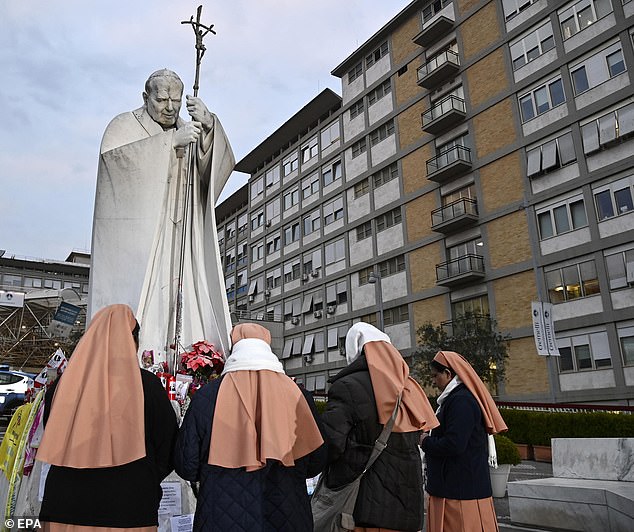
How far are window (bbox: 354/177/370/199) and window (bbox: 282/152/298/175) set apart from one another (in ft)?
25.1

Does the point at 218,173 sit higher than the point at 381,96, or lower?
lower

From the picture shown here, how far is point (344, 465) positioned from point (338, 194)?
29.7 m

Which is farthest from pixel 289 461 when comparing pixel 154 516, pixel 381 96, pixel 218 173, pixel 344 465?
pixel 381 96

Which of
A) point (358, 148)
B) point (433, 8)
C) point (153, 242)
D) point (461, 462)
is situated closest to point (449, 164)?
point (358, 148)

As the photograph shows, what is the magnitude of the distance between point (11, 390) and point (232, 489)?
1445 cm

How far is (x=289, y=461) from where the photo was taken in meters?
2.52

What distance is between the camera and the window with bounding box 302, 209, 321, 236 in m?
33.8

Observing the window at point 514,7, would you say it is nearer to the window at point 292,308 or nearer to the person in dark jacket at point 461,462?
the window at point 292,308

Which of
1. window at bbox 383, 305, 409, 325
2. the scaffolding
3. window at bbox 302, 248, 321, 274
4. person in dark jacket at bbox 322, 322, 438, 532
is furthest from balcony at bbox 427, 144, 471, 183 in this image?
person in dark jacket at bbox 322, 322, 438, 532

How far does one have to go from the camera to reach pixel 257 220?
40.8m

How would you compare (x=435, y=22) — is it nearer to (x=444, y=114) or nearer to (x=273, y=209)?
(x=444, y=114)

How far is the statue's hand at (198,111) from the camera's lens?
16.5 ft

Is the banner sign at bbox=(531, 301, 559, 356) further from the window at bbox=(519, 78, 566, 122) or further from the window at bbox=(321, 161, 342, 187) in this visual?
the window at bbox=(321, 161, 342, 187)

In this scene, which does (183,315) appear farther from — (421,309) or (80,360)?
(421,309)
